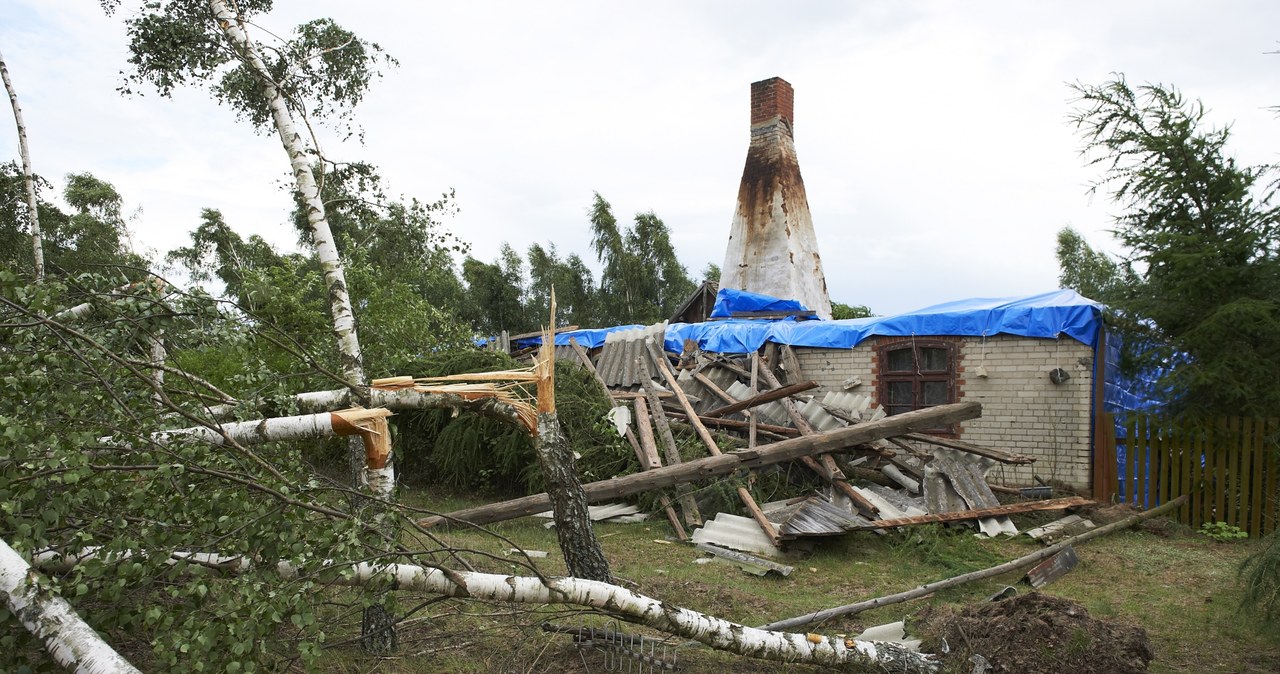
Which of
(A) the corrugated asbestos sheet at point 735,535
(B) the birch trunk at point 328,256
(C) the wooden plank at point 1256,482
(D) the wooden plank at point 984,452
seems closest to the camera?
(B) the birch trunk at point 328,256

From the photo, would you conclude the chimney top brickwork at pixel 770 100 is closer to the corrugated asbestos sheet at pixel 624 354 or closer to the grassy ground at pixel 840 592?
the corrugated asbestos sheet at pixel 624 354

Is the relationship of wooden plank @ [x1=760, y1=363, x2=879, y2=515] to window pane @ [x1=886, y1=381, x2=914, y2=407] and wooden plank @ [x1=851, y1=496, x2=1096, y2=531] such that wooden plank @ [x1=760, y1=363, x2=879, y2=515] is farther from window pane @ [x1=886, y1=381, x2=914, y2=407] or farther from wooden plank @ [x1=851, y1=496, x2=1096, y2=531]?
window pane @ [x1=886, y1=381, x2=914, y2=407]

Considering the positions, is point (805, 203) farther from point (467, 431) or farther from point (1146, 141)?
point (467, 431)

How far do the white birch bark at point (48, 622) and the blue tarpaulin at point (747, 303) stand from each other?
13469 millimetres

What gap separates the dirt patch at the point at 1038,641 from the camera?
13.5 feet

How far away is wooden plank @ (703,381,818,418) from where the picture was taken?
9938 millimetres

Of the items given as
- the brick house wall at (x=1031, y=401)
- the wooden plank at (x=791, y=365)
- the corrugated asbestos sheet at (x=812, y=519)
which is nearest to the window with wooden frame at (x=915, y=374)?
the brick house wall at (x=1031, y=401)

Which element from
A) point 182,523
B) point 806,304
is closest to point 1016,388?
point 806,304

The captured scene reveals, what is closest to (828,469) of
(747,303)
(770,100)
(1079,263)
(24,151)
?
(747,303)

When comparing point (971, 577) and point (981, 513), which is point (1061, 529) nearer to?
point (981, 513)

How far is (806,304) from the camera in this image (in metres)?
17.9

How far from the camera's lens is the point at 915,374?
11469 millimetres

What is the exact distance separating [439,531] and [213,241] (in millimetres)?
26364

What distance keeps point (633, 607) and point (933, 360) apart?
889 centimetres
